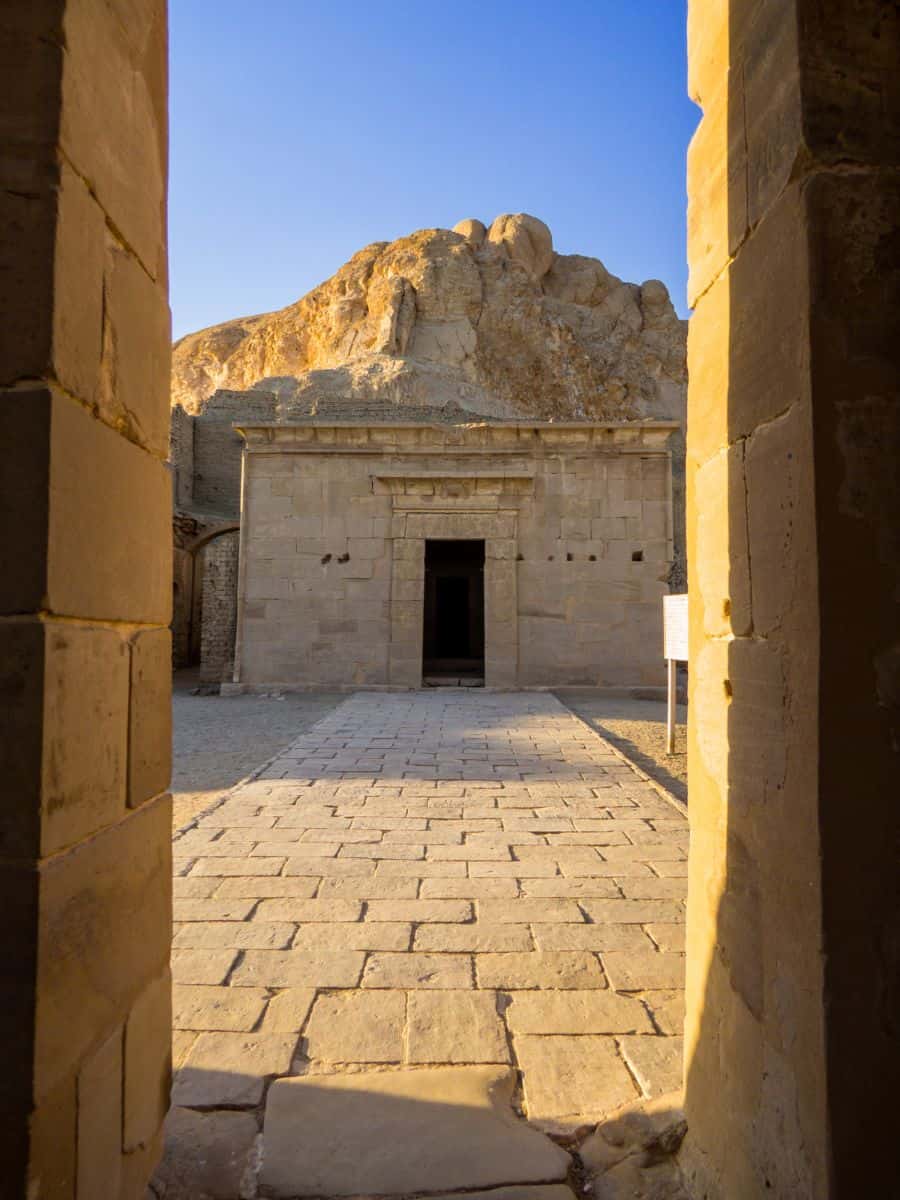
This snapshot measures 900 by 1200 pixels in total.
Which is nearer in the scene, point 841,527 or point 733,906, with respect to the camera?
point 841,527

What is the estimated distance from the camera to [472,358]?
1725 inches

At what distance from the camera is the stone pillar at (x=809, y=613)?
1379 millimetres


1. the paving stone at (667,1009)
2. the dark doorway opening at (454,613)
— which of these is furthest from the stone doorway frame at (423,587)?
the paving stone at (667,1009)

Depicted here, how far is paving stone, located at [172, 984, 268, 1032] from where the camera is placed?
8.57 feet

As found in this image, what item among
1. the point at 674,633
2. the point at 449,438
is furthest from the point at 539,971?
the point at 449,438

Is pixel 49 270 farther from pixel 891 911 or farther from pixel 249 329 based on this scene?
pixel 249 329

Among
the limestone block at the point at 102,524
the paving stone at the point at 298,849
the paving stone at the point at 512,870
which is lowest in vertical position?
the paving stone at the point at 512,870

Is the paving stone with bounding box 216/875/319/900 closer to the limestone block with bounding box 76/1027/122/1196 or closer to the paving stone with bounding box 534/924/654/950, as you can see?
the paving stone with bounding box 534/924/654/950

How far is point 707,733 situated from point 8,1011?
1629mm

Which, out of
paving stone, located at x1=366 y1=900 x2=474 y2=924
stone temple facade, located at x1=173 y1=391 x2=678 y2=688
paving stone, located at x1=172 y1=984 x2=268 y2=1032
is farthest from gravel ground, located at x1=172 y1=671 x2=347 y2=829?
paving stone, located at x1=172 y1=984 x2=268 y2=1032

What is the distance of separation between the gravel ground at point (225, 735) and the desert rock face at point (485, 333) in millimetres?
29252

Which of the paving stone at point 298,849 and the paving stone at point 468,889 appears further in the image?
the paving stone at point 298,849

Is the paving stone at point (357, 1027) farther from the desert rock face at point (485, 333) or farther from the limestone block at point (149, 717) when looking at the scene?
the desert rock face at point (485, 333)

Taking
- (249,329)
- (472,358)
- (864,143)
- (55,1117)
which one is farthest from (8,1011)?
(249,329)
